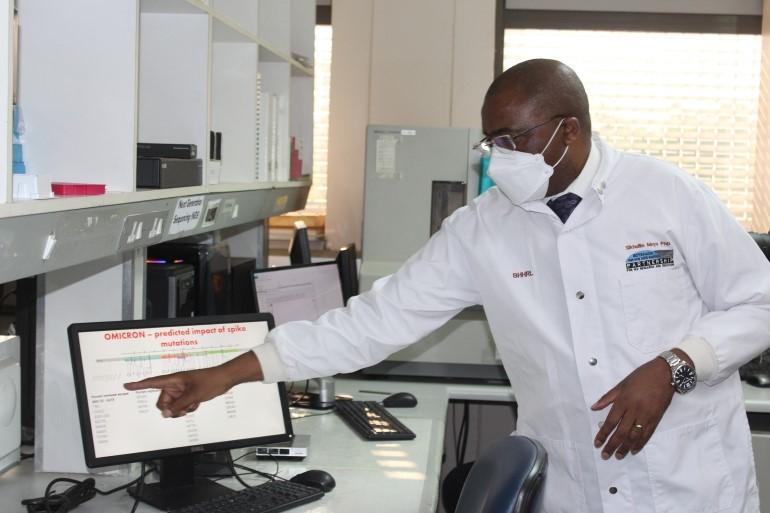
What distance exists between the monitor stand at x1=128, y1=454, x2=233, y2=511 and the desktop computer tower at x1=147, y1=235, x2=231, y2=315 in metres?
0.72

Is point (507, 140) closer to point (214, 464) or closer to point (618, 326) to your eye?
point (618, 326)

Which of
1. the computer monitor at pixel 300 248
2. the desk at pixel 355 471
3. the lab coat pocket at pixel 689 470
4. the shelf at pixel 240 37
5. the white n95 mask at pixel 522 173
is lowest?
the desk at pixel 355 471

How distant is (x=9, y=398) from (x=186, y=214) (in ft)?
1.80

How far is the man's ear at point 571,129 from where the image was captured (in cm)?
173

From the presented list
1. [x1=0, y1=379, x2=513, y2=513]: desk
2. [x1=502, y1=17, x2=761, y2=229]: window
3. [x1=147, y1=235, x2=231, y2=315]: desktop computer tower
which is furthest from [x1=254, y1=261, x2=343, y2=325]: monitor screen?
[x1=502, y1=17, x2=761, y2=229]: window

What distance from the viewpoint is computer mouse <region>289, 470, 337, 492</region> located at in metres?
1.96

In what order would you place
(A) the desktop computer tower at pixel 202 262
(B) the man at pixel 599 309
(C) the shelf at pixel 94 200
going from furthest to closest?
(A) the desktop computer tower at pixel 202 262, (B) the man at pixel 599 309, (C) the shelf at pixel 94 200

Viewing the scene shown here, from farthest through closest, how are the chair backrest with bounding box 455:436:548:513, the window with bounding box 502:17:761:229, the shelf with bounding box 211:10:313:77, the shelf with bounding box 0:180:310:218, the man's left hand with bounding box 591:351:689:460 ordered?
the window with bounding box 502:17:761:229 < the shelf with bounding box 211:10:313:77 < the man's left hand with bounding box 591:351:689:460 < the chair backrest with bounding box 455:436:548:513 < the shelf with bounding box 0:180:310:218

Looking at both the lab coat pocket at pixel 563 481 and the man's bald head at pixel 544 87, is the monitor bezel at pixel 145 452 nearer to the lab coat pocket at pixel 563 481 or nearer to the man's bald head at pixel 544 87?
the lab coat pocket at pixel 563 481

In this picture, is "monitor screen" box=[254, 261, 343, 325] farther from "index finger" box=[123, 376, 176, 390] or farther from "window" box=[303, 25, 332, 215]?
"window" box=[303, 25, 332, 215]

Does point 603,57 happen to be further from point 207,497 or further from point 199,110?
point 207,497

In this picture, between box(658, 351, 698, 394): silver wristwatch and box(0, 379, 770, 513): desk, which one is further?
box(0, 379, 770, 513): desk

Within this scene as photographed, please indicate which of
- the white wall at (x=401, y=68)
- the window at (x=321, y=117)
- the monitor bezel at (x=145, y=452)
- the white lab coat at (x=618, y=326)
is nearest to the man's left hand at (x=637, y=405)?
the white lab coat at (x=618, y=326)

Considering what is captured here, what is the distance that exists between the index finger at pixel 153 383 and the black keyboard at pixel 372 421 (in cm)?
94
